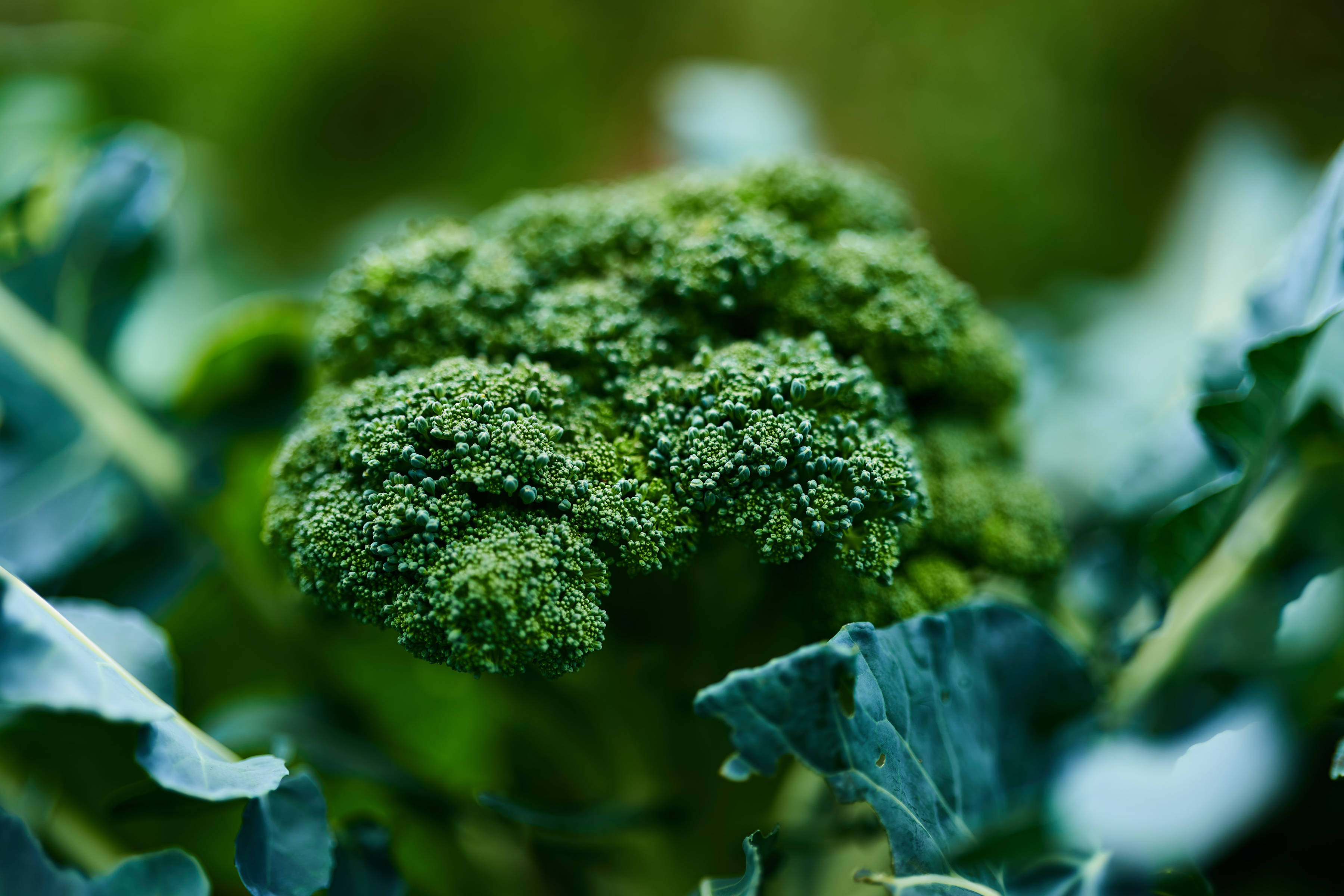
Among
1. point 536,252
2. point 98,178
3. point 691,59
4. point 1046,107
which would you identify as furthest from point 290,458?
point 1046,107

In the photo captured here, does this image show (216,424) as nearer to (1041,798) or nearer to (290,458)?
(290,458)

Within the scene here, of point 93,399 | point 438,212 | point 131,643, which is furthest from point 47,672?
point 438,212

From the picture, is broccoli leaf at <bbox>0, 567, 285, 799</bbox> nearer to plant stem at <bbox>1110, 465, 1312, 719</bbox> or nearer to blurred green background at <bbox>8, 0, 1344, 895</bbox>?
blurred green background at <bbox>8, 0, 1344, 895</bbox>

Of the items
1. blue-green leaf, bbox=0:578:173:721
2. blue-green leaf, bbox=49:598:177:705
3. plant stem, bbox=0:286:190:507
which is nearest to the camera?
blue-green leaf, bbox=0:578:173:721

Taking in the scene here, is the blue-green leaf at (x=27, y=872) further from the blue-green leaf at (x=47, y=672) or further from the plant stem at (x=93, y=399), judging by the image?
the plant stem at (x=93, y=399)

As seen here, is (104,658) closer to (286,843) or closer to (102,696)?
(102,696)

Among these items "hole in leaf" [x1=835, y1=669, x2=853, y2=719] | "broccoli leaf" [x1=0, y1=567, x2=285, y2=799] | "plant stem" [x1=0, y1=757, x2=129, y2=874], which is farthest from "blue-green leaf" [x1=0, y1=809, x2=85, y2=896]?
"hole in leaf" [x1=835, y1=669, x2=853, y2=719]
